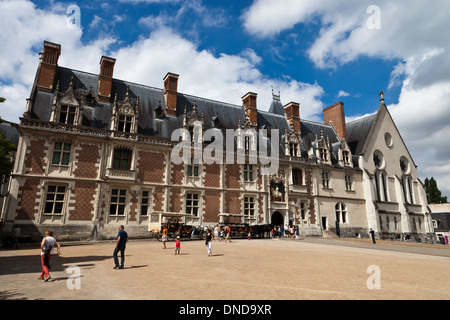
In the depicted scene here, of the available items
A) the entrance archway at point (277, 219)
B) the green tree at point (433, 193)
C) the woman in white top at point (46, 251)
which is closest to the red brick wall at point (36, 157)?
the woman in white top at point (46, 251)

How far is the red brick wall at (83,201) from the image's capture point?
69.6 feet

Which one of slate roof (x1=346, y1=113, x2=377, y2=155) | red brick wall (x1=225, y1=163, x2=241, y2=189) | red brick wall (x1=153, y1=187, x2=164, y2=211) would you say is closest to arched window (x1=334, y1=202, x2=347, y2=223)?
slate roof (x1=346, y1=113, x2=377, y2=155)

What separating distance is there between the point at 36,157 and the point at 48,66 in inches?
331

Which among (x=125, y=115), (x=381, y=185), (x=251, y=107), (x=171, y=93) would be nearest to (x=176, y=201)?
(x=125, y=115)

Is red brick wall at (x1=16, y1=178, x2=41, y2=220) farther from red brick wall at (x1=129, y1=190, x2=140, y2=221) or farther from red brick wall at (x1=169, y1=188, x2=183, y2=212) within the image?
red brick wall at (x1=169, y1=188, x2=183, y2=212)

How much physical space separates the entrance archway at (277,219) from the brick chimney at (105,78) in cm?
1999

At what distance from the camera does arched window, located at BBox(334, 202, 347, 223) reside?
32719 mm

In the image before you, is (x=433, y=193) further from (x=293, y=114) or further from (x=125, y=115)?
(x=125, y=115)

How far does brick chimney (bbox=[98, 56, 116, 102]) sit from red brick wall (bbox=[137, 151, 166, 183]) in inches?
255

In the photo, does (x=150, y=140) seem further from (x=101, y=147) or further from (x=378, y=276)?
(x=378, y=276)

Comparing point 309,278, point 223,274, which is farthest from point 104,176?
point 309,278

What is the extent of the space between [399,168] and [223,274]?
124 ft

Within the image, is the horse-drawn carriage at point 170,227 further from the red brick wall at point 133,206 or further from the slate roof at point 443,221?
the slate roof at point 443,221

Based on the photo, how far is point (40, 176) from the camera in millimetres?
20656
